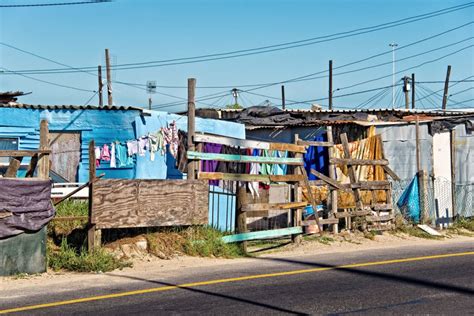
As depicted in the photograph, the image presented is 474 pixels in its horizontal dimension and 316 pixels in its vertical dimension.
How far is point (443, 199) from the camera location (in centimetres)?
1927

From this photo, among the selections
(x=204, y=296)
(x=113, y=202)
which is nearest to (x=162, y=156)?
(x=113, y=202)

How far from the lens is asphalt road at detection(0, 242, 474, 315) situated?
312 inches

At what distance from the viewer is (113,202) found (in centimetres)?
1161

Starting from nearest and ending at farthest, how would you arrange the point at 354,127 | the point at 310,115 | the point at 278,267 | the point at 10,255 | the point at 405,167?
the point at 10,255
the point at 278,267
the point at 405,167
the point at 354,127
the point at 310,115

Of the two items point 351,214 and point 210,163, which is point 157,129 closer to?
point 210,163

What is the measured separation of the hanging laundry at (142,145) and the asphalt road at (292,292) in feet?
28.5

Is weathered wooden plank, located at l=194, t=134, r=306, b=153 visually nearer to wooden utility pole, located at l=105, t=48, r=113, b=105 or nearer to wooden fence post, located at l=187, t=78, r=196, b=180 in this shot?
wooden fence post, located at l=187, t=78, r=196, b=180

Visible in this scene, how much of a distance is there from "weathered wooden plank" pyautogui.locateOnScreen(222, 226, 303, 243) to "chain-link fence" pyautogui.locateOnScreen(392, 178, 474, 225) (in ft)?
15.9

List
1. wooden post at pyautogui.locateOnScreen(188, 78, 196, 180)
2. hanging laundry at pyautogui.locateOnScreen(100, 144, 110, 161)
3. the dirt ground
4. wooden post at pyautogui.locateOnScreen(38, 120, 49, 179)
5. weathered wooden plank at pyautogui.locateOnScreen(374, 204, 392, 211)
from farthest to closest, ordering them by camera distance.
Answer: hanging laundry at pyautogui.locateOnScreen(100, 144, 110, 161) < weathered wooden plank at pyautogui.locateOnScreen(374, 204, 392, 211) < wooden post at pyautogui.locateOnScreen(188, 78, 196, 180) < wooden post at pyautogui.locateOnScreen(38, 120, 49, 179) < the dirt ground

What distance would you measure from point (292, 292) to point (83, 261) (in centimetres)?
377

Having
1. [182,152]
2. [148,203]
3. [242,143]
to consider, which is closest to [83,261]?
[148,203]

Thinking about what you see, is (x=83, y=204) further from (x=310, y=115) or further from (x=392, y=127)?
(x=310, y=115)

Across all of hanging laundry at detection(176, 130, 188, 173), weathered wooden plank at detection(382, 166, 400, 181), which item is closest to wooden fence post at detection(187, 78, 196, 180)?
hanging laundry at detection(176, 130, 188, 173)

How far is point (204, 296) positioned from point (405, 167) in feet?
41.4
